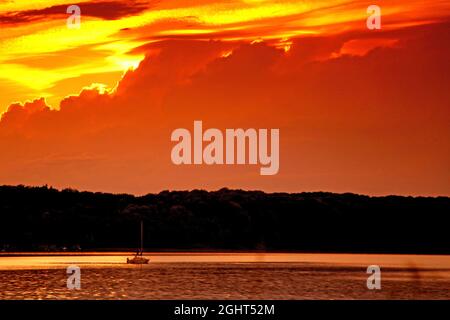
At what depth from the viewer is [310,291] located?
129000 millimetres
